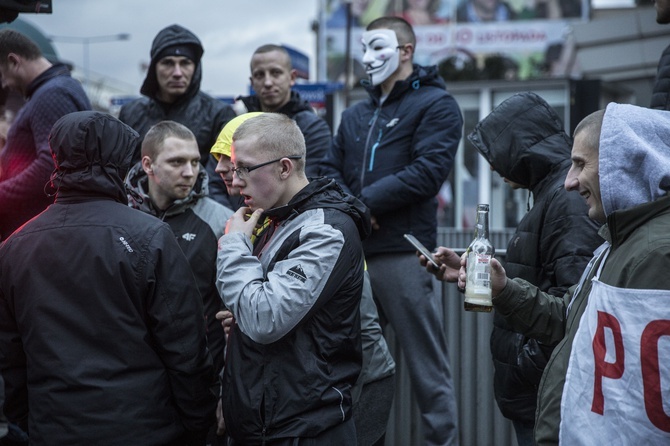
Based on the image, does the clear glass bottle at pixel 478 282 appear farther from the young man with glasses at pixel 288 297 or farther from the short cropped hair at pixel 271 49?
the short cropped hair at pixel 271 49

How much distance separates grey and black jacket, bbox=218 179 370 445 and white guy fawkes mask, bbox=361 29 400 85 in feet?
7.11

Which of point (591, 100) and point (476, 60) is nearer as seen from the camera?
point (591, 100)

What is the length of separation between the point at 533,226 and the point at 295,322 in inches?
54.2

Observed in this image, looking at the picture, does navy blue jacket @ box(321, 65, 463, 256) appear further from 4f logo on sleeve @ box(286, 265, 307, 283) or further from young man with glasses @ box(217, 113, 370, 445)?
4f logo on sleeve @ box(286, 265, 307, 283)

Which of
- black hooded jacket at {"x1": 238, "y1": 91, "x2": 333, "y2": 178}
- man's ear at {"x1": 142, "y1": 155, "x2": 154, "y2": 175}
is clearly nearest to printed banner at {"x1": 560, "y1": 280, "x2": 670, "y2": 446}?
man's ear at {"x1": 142, "y1": 155, "x2": 154, "y2": 175}

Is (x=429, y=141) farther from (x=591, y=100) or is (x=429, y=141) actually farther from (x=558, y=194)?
(x=591, y=100)

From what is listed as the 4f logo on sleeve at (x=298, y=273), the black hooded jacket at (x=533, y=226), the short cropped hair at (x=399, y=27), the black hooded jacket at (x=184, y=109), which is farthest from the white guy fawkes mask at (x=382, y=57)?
the 4f logo on sleeve at (x=298, y=273)

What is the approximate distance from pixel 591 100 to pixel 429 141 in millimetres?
1979

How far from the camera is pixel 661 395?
2555mm

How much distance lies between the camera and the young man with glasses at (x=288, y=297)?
3299 mm

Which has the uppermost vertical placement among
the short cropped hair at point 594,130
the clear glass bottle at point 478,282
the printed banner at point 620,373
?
the short cropped hair at point 594,130

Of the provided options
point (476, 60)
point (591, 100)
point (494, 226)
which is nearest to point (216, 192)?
point (591, 100)

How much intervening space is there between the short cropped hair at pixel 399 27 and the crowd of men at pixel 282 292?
4.52 feet

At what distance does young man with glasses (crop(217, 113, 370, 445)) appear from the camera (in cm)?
330
